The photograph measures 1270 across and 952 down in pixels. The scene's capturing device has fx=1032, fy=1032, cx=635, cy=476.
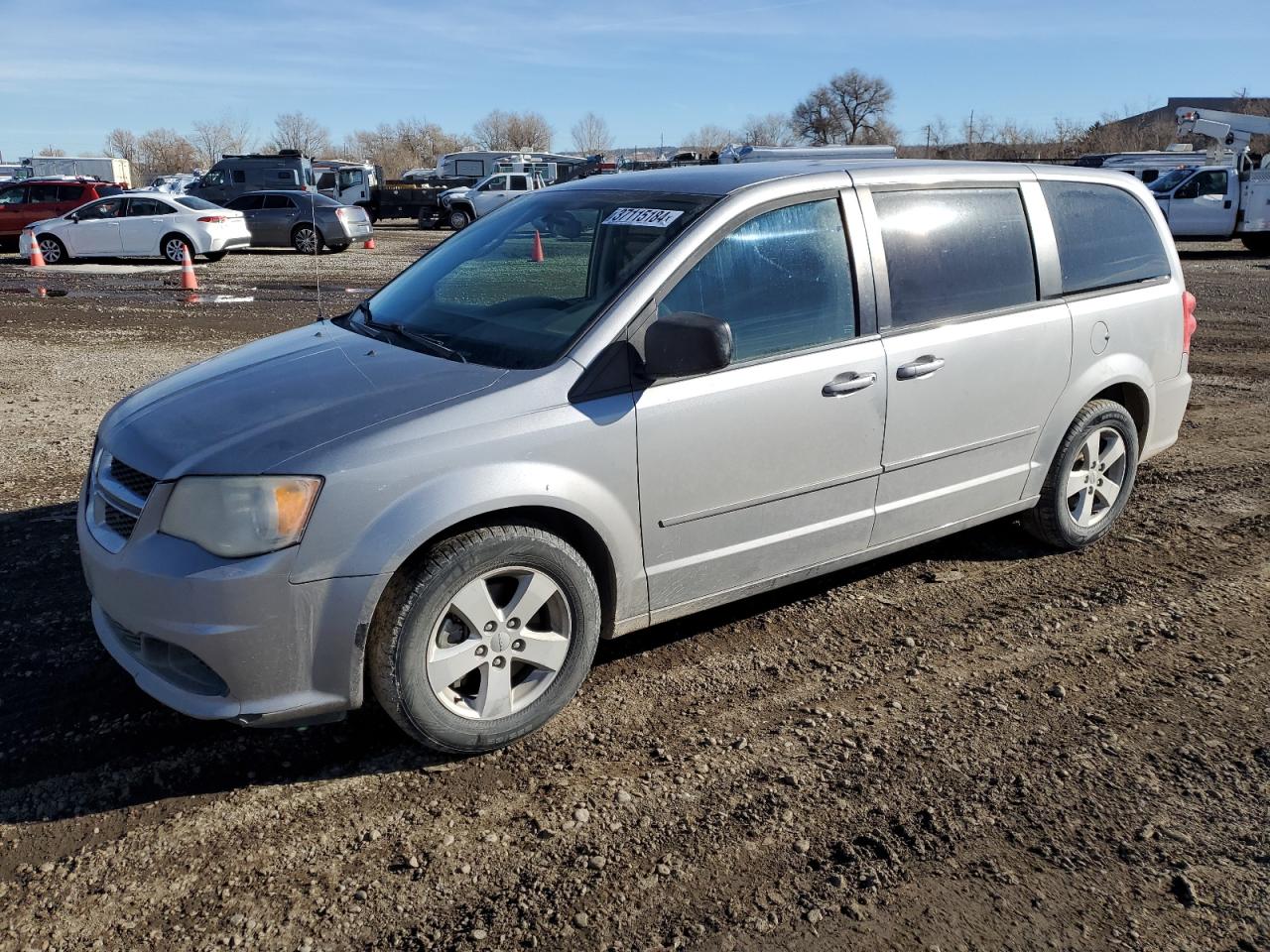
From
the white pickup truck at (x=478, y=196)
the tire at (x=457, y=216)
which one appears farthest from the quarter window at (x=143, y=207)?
the tire at (x=457, y=216)

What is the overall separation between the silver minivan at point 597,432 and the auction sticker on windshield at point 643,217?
0.05ft

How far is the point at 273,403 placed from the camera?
3375mm

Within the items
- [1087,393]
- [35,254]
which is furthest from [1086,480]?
[35,254]

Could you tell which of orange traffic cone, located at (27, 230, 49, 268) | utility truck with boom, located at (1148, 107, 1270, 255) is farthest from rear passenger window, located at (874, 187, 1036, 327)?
utility truck with boom, located at (1148, 107, 1270, 255)

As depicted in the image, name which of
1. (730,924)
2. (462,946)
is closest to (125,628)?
(462,946)

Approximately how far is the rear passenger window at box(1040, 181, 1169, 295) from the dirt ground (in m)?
1.39

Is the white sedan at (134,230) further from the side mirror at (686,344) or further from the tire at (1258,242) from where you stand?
the tire at (1258,242)

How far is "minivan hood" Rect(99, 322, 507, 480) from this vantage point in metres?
3.10

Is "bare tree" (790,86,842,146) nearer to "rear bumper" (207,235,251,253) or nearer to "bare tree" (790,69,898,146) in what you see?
"bare tree" (790,69,898,146)

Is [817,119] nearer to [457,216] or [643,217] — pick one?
[457,216]

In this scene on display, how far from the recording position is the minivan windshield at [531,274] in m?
3.66

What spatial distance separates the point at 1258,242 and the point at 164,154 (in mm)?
112242

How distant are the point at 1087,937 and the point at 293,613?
2.28m

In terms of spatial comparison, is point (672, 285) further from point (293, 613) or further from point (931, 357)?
point (293, 613)
